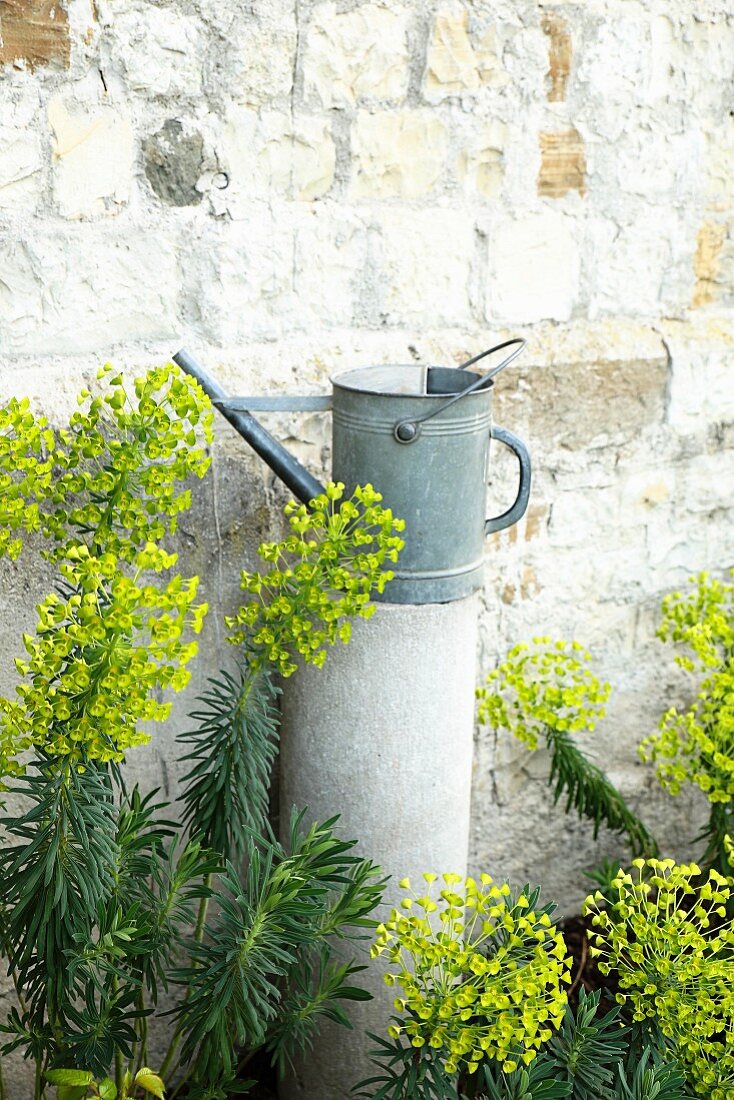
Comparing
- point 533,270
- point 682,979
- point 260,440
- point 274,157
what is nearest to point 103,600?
point 260,440

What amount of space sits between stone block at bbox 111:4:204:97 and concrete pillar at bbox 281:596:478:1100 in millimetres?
910

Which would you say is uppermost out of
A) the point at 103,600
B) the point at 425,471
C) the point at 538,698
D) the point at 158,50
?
the point at 158,50

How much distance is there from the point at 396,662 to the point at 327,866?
387mm

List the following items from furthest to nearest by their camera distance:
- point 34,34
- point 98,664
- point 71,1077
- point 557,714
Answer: point 557,714, point 34,34, point 71,1077, point 98,664

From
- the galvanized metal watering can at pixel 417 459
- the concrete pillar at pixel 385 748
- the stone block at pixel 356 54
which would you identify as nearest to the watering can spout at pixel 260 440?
the galvanized metal watering can at pixel 417 459

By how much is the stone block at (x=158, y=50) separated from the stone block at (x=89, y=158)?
71 millimetres

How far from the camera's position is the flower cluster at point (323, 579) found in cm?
166

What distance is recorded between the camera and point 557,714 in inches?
95.4

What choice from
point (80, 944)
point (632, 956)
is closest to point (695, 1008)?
point (632, 956)

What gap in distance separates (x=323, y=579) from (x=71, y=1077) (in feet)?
2.41

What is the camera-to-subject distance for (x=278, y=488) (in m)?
2.11

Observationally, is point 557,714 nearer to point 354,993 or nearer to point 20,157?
point 354,993

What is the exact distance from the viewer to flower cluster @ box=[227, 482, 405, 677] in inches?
65.5

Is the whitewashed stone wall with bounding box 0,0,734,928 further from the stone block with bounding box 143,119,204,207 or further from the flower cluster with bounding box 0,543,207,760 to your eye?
the flower cluster with bounding box 0,543,207,760
